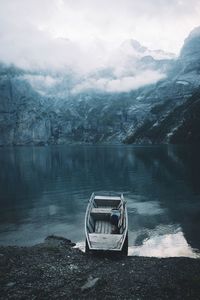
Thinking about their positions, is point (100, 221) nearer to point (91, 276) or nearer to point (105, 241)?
point (105, 241)

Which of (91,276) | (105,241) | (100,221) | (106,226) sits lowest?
(91,276)

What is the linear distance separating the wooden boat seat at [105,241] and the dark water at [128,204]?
6.36 m

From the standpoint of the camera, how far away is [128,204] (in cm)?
7162

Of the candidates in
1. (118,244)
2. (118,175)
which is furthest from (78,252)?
(118,175)

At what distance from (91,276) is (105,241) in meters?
6.47

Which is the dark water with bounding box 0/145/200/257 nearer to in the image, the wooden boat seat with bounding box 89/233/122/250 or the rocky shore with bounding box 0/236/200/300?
the wooden boat seat with bounding box 89/233/122/250

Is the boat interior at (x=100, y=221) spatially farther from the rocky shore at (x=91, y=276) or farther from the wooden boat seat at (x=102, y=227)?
the rocky shore at (x=91, y=276)

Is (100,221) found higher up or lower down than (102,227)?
higher up

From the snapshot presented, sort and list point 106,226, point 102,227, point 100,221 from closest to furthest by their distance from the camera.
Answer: point 102,227 → point 106,226 → point 100,221

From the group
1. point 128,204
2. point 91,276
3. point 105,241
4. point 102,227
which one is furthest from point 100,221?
point 128,204

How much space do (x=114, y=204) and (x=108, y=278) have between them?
77.8ft

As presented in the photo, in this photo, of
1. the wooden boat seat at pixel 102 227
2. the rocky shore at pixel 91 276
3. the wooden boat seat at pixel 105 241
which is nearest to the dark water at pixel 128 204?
the wooden boat seat at pixel 102 227

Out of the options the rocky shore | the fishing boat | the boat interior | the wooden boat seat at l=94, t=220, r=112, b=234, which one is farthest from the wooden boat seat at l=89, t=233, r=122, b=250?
the wooden boat seat at l=94, t=220, r=112, b=234

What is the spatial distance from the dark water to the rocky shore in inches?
328
